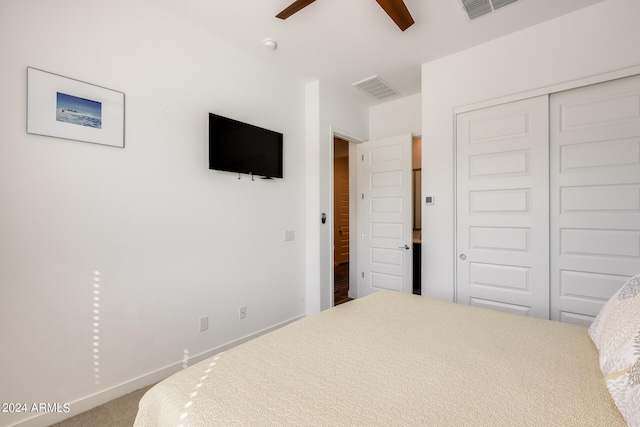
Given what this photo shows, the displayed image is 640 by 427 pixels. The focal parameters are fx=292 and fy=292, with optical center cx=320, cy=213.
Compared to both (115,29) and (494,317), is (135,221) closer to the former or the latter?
(115,29)

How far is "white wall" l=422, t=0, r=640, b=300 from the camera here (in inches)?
83.2

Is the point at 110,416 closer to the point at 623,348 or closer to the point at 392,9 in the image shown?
the point at 623,348

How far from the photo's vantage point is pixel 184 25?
231 cm

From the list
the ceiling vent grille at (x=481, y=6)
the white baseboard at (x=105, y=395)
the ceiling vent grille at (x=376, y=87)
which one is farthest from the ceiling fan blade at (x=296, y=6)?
the white baseboard at (x=105, y=395)

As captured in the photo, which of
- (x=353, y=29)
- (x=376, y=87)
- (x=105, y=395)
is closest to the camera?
(x=105, y=395)

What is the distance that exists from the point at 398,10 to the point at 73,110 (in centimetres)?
210

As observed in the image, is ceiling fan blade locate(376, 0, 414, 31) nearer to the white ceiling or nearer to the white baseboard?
the white ceiling

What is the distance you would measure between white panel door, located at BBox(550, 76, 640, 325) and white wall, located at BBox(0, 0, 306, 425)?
253cm

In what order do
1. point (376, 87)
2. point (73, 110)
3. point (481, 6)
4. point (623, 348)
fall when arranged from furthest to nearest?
1. point (376, 87)
2. point (481, 6)
3. point (73, 110)
4. point (623, 348)

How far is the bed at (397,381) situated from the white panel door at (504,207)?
3.57 feet

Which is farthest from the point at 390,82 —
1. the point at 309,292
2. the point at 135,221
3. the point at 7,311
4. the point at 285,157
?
the point at 7,311

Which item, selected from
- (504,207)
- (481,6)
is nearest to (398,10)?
(481,6)

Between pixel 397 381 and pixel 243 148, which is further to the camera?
pixel 243 148

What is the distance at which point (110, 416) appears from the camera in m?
1.77
